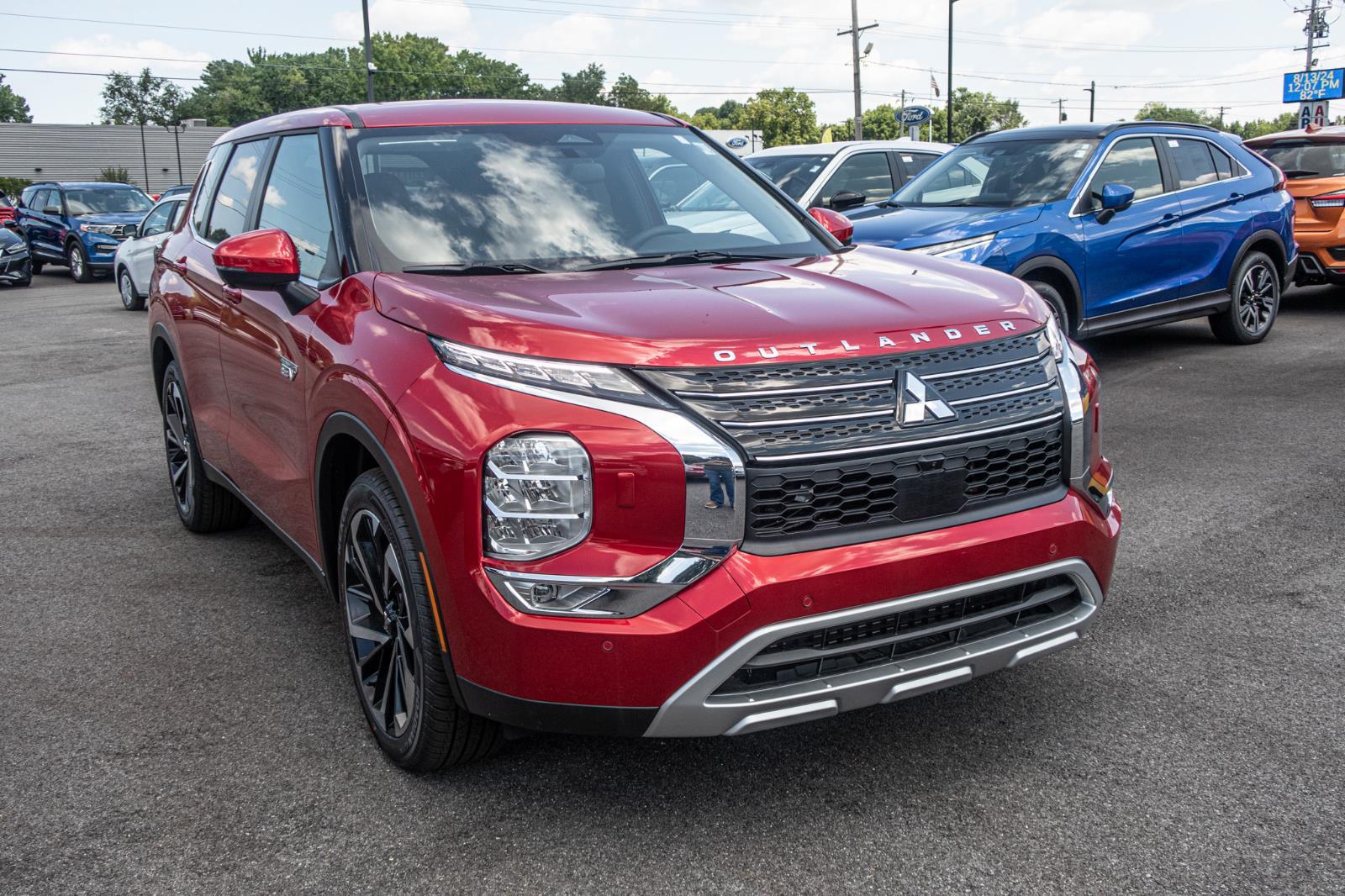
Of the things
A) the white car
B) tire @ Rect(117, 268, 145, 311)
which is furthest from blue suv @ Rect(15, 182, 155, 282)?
the white car

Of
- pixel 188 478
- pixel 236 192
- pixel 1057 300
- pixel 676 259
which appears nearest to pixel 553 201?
pixel 676 259

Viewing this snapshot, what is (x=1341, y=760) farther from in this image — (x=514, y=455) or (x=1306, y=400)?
(x=1306, y=400)

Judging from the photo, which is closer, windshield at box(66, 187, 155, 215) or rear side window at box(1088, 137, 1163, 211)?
rear side window at box(1088, 137, 1163, 211)

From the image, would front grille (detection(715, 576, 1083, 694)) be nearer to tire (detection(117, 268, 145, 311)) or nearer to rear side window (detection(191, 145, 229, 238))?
rear side window (detection(191, 145, 229, 238))

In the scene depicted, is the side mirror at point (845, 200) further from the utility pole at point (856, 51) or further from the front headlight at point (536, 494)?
the utility pole at point (856, 51)

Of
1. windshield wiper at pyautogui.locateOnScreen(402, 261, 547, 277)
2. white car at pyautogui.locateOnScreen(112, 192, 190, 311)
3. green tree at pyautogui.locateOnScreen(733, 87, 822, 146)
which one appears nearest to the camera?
windshield wiper at pyautogui.locateOnScreen(402, 261, 547, 277)

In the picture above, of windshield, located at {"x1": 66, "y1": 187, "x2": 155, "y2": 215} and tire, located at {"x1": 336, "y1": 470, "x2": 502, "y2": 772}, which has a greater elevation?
windshield, located at {"x1": 66, "y1": 187, "x2": 155, "y2": 215}

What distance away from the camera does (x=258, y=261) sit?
3584mm

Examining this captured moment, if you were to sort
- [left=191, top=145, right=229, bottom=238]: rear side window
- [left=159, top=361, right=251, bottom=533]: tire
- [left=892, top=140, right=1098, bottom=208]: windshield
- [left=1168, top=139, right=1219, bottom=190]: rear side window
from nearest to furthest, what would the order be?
[left=191, top=145, right=229, bottom=238]: rear side window < [left=159, top=361, right=251, bottom=533]: tire < [left=892, top=140, right=1098, bottom=208]: windshield < [left=1168, top=139, right=1219, bottom=190]: rear side window

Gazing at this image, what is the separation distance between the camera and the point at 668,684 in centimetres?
263

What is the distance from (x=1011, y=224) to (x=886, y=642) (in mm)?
5957

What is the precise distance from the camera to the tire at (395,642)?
2.94 m

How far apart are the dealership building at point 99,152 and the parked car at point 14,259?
54.9 metres

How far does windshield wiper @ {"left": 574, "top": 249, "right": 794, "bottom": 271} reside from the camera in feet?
Result: 11.9
